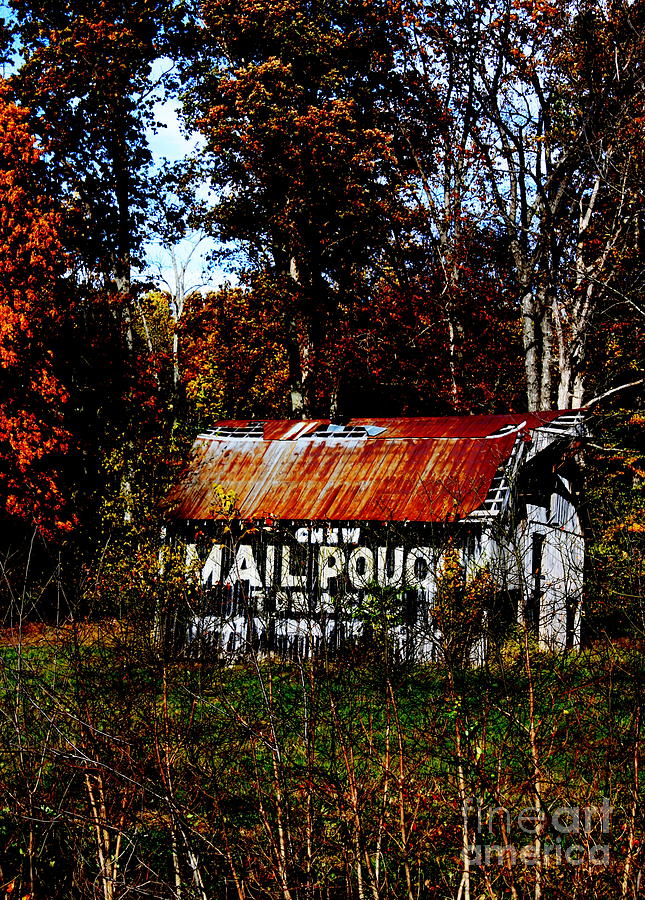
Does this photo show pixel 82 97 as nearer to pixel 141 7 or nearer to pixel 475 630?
pixel 141 7

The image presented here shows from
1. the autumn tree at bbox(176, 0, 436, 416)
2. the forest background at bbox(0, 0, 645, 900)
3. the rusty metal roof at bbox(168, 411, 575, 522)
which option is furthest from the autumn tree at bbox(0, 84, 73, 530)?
the autumn tree at bbox(176, 0, 436, 416)

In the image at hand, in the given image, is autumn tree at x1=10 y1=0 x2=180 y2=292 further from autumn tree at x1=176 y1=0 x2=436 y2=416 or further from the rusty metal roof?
the rusty metal roof

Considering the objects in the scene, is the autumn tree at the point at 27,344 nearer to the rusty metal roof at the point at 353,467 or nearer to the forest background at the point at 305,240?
the forest background at the point at 305,240

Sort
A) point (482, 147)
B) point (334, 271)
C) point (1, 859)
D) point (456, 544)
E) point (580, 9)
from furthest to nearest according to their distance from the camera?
point (334, 271) → point (482, 147) → point (580, 9) → point (456, 544) → point (1, 859)

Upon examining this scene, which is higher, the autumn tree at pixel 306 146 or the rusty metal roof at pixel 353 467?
the autumn tree at pixel 306 146

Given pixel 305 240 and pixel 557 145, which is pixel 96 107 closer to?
pixel 305 240

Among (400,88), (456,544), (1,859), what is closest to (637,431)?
(456,544)

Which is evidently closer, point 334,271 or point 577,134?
point 577,134

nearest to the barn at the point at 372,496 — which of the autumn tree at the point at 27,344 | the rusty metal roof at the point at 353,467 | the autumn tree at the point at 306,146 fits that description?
the rusty metal roof at the point at 353,467

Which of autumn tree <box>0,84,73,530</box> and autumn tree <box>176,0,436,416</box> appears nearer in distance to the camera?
autumn tree <box>0,84,73,530</box>

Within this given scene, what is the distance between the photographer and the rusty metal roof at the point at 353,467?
1370 cm

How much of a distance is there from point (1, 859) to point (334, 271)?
2148 cm

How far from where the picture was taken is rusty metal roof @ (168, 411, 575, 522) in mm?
13703

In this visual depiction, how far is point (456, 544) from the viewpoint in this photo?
1365cm
